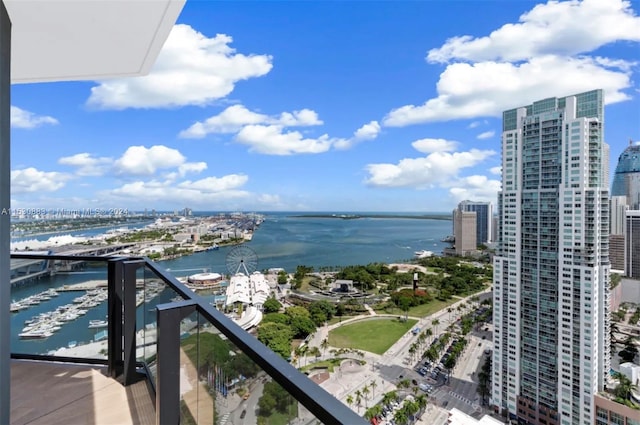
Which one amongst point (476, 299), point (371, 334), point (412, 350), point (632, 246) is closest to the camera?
point (632, 246)

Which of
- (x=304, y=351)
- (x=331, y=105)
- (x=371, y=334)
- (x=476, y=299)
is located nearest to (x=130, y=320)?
(x=304, y=351)

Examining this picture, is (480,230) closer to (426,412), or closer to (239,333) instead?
(426,412)

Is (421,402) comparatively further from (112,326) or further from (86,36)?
(86,36)

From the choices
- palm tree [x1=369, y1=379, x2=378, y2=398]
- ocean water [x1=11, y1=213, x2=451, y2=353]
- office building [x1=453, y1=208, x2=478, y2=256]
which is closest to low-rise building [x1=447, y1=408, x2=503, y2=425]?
palm tree [x1=369, y1=379, x2=378, y2=398]

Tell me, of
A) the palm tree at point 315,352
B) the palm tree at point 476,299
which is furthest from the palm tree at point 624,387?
the palm tree at point 315,352

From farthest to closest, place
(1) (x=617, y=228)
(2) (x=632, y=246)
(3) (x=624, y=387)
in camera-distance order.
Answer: (2) (x=632, y=246) < (1) (x=617, y=228) < (3) (x=624, y=387)

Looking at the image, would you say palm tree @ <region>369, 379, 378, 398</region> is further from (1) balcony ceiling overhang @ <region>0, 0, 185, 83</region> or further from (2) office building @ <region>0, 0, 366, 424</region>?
(1) balcony ceiling overhang @ <region>0, 0, 185, 83</region>

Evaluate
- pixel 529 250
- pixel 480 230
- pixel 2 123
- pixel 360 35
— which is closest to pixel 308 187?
pixel 360 35
